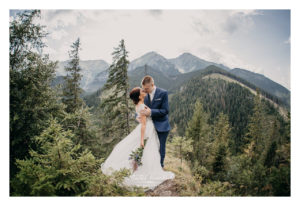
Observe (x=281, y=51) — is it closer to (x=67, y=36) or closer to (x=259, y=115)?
(x=259, y=115)

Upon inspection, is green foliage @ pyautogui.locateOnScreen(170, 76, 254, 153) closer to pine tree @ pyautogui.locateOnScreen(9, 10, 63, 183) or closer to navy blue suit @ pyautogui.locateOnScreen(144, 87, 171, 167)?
navy blue suit @ pyautogui.locateOnScreen(144, 87, 171, 167)

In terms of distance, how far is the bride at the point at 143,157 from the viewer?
3.96 m

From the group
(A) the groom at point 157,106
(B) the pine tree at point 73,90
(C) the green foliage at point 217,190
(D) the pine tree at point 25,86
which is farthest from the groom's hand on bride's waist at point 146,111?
(B) the pine tree at point 73,90

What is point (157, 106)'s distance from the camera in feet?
13.6

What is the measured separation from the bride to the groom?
14 cm

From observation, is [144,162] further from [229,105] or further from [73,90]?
[229,105]

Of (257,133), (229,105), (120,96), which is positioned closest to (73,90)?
(120,96)

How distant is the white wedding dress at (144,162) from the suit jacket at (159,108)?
23 cm

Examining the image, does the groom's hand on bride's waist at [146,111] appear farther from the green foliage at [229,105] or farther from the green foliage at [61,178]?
the green foliage at [229,105]

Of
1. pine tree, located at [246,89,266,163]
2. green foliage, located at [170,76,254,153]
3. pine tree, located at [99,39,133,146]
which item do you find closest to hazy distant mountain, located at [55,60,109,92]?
pine tree, located at [99,39,133,146]

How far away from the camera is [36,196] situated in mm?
3334

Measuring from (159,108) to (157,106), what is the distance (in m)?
0.09

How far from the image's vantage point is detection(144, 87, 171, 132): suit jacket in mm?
4059

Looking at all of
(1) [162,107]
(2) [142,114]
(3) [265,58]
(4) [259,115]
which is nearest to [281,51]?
(3) [265,58]
